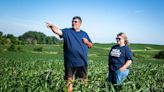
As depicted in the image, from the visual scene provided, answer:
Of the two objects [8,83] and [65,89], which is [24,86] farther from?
[65,89]

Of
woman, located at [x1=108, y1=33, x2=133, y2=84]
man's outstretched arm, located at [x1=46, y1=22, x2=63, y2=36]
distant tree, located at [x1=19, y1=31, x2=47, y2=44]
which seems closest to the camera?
man's outstretched arm, located at [x1=46, y1=22, x2=63, y2=36]

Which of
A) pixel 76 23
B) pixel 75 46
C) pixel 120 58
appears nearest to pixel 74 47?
pixel 75 46

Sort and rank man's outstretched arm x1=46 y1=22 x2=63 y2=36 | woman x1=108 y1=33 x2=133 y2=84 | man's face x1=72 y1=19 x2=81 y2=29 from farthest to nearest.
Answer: woman x1=108 y1=33 x2=133 y2=84, man's face x1=72 y1=19 x2=81 y2=29, man's outstretched arm x1=46 y1=22 x2=63 y2=36

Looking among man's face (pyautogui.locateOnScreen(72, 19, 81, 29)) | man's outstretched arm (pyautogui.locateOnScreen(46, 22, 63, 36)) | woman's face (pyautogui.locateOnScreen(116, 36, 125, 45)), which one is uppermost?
man's face (pyautogui.locateOnScreen(72, 19, 81, 29))

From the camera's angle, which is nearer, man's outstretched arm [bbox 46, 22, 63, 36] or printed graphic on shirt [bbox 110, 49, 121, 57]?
man's outstretched arm [bbox 46, 22, 63, 36]

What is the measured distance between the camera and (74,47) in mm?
7047

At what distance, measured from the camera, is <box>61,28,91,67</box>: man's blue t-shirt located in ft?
23.1

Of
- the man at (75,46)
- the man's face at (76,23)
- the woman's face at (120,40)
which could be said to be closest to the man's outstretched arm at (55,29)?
the man at (75,46)

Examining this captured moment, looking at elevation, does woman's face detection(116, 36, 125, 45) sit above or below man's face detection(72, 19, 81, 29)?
below

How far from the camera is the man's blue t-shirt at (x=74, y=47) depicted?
7.05m

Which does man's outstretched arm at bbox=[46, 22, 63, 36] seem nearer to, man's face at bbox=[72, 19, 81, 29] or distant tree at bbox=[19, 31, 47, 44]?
man's face at bbox=[72, 19, 81, 29]

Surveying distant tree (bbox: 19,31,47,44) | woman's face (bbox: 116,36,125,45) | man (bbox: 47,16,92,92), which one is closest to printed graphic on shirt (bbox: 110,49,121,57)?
woman's face (bbox: 116,36,125,45)

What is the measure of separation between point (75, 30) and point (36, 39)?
365 feet

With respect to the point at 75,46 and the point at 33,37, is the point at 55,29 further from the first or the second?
the point at 33,37
